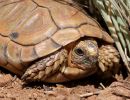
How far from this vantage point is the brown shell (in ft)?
13.6

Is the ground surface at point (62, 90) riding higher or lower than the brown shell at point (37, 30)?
lower

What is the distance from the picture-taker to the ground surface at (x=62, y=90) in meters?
4.03

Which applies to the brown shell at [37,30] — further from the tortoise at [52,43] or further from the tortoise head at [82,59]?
the tortoise head at [82,59]

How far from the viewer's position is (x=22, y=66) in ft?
13.9

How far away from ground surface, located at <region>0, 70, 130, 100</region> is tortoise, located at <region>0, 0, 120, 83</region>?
95 mm

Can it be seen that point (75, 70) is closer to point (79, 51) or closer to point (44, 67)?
point (79, 51)

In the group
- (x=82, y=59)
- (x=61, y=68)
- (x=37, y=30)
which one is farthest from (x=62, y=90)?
(x=37, y=30)

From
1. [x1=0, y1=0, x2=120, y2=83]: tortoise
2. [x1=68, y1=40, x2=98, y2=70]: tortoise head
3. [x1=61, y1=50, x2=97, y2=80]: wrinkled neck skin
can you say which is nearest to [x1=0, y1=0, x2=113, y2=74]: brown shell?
[x1=0, y1=0, x2=120, y2=83]: tortoise

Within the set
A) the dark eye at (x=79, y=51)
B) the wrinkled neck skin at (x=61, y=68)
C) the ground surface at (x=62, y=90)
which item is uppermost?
the dark eye at (x=79, y=51)

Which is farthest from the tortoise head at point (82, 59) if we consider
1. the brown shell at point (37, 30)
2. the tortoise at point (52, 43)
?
the brown shell at point (37, 30)

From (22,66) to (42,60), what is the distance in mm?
231

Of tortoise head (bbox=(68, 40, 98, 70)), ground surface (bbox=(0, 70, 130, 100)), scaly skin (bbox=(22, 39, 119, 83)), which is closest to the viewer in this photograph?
ground surface (bbox=(0, 70, 130, 100))

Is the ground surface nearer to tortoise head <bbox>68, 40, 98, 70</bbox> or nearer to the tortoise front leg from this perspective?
the tortoise front leg

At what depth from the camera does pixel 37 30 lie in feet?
14.0
